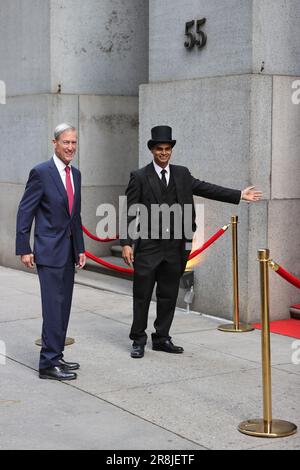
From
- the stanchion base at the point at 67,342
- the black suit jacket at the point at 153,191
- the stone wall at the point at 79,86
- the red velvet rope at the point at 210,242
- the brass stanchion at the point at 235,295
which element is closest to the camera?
the black suit jacket at the point at 153,191

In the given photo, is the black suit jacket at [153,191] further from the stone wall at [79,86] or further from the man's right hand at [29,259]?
the stone wall at [79,86]

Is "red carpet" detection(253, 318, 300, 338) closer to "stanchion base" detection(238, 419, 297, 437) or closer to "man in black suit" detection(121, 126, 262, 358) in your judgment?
"man in black suit" detection(121, 126, 262, 358)

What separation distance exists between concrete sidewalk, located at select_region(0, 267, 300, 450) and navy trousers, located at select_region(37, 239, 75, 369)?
0.75 feet

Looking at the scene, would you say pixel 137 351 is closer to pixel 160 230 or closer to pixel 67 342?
pixel 67 342

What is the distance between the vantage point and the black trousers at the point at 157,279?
7.52 meters

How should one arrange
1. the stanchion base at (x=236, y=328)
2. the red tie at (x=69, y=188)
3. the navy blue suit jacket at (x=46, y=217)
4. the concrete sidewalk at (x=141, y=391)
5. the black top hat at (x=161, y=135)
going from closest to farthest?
the concrete sidewalk at (x=141, y=391)
the navy blue suit jacket at (x=46, y=217)
the red tie at (x=69, y=188)
the black top hat at (x=161, y=135)
the stanchion base at (x=236, y=328)

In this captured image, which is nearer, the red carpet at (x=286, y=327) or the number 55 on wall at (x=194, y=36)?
the red carpet at (x=286, y=327)

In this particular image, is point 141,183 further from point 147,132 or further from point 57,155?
point 147,132

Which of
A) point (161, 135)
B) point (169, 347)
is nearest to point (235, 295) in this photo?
point (169, 347)

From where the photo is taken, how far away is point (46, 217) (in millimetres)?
6844

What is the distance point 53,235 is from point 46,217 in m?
0.15

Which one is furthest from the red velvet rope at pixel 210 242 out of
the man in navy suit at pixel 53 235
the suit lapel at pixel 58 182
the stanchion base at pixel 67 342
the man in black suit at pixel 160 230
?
the suit lapel at pixel 58 182

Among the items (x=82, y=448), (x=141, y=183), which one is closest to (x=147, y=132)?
(x=141, y=183)

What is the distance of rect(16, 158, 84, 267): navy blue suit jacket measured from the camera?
6.76 metres
